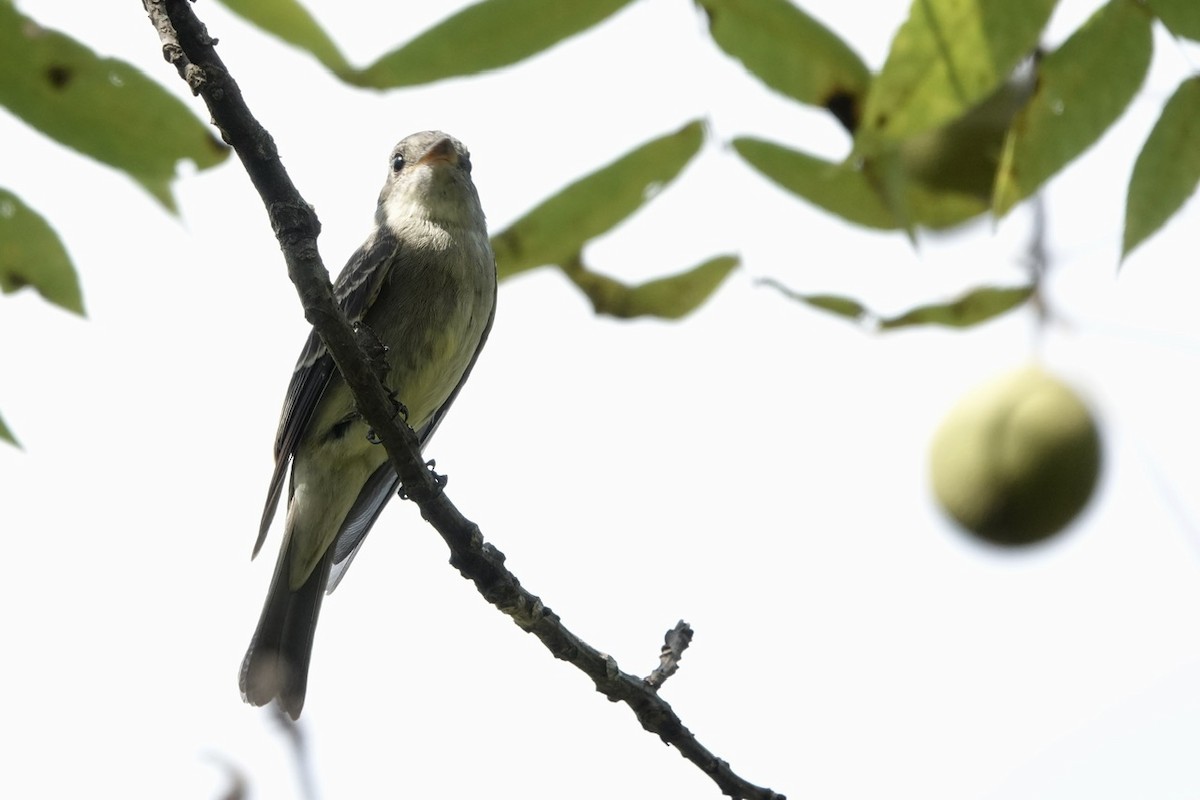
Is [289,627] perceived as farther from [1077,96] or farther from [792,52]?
[1077,96]

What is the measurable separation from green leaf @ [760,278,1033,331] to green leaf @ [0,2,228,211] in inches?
55.4

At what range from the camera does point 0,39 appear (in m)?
2.92

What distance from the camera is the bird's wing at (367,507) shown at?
4.88 meters

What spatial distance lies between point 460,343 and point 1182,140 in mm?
2597

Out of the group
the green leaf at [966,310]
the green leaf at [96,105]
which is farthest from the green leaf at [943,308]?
the green leaf at [96,105]

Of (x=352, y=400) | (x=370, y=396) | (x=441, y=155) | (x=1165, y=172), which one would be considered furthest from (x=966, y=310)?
(x=441, y=155)

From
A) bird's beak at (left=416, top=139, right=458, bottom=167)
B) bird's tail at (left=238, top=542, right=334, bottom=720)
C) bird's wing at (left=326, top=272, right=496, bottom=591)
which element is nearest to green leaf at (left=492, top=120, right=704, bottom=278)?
bird's wing at (left=326, top=272, right=496, bottom=591)

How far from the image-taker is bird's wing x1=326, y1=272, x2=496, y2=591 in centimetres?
488

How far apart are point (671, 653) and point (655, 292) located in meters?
0.89

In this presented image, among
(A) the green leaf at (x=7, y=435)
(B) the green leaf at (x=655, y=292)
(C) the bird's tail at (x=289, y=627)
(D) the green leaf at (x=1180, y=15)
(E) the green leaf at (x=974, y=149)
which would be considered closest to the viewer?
(D) the green leaf at (x=1180, y=15)

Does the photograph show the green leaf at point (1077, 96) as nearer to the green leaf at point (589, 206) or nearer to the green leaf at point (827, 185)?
the green leaf at point (827, 185)

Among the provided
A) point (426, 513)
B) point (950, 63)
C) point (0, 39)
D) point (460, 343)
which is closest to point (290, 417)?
point (460, 343)

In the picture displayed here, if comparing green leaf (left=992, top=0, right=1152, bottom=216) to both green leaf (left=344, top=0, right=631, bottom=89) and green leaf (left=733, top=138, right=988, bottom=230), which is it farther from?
green leaf (left=344, top=0, right=631, bottom=89)

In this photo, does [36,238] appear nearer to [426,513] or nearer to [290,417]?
[426,513]
